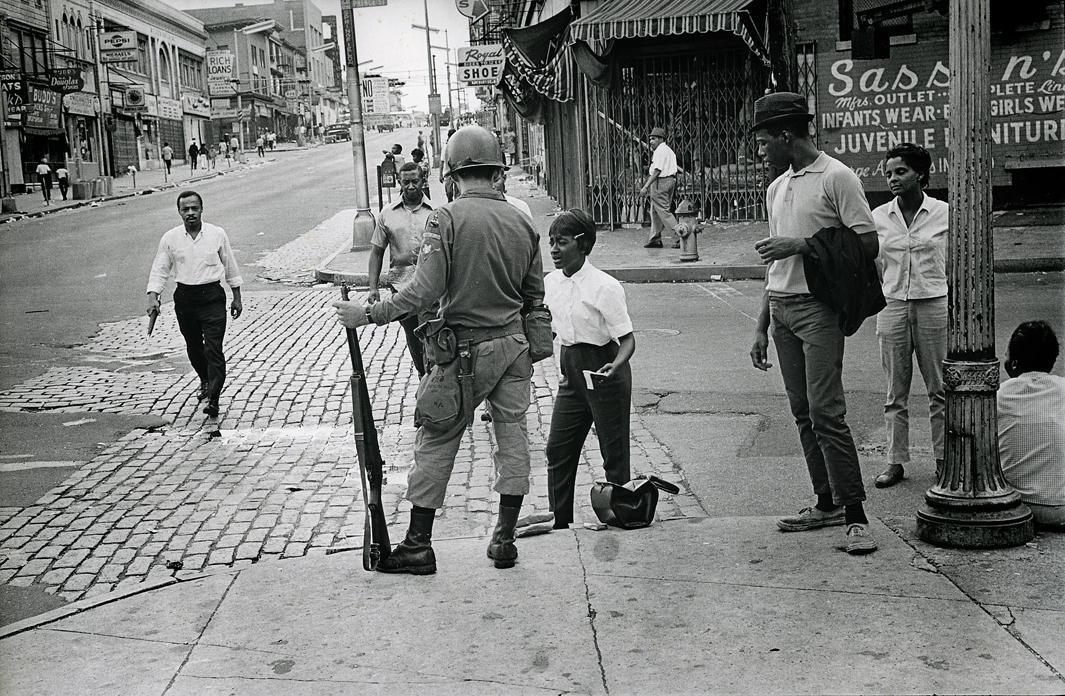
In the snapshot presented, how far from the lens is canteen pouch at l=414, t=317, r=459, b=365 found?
478 cm

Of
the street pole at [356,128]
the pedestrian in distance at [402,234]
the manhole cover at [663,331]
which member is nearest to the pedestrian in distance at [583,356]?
the pedestrian in distance at [402,234]

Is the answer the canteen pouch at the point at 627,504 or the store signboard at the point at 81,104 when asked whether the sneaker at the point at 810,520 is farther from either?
the store signboard at the point at 81,104

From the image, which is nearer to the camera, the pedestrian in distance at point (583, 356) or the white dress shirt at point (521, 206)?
the pedestrian in distance at point (583, 356)

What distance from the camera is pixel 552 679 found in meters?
3.71

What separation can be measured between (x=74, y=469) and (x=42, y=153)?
139ft

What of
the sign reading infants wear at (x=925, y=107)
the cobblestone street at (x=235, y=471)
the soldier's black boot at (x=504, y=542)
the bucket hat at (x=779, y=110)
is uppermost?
the sign reading infants wear at (x=925, y=107)

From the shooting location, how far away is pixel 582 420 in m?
5.59

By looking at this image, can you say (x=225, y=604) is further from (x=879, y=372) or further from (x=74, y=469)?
(x=879, y=372)

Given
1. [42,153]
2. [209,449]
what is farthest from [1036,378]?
[42,153]

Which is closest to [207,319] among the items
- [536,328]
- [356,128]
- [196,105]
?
[536,328]

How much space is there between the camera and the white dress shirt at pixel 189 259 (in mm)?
8914

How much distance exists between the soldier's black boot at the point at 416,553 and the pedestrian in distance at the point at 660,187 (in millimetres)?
13329

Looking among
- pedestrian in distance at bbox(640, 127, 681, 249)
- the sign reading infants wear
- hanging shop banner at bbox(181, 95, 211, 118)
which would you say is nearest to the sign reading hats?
hanging shop banner at bbox(181, 95, 211, 118)

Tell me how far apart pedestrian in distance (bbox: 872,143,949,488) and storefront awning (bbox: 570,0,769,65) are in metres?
11.9
